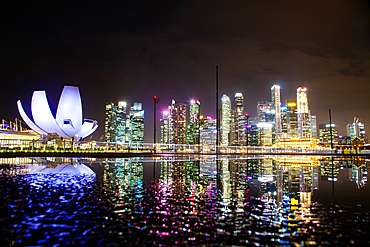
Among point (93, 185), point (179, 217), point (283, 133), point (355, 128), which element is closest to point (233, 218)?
point (179, 217)

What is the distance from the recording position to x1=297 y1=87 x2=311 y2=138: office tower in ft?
Result: 500

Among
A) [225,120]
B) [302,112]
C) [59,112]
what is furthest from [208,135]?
[59,112]

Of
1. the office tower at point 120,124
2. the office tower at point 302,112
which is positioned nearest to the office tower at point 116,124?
the office tower at point 120,124

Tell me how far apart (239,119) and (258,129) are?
1902 centimetres

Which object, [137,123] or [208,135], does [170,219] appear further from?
[208,135]

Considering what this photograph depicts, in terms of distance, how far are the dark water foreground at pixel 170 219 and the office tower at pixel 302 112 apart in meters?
164

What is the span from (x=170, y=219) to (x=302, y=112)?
18141 cm

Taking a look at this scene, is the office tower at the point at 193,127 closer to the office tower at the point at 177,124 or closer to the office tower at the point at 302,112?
the office tower at the point at 177,124

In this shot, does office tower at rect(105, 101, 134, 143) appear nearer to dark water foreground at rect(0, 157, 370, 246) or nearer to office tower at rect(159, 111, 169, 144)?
office tower at rect(159, 111, 169, 144)

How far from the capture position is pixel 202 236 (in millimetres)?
2672

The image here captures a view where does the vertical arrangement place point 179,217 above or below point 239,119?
below

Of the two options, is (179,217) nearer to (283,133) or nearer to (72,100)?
(72,100)

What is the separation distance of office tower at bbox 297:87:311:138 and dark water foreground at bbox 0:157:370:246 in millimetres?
164469

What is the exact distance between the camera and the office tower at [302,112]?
500 ft
